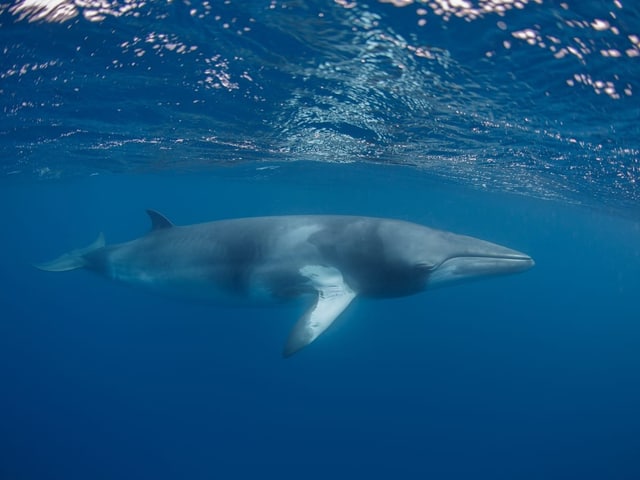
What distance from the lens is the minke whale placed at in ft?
27.8

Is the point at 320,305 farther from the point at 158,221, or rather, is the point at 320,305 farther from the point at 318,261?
the point at 158,221

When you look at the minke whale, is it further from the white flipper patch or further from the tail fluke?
the tail fluke

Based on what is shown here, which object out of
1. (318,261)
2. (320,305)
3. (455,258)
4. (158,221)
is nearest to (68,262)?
(158,221)

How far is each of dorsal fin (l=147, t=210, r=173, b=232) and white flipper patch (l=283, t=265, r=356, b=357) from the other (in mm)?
5172

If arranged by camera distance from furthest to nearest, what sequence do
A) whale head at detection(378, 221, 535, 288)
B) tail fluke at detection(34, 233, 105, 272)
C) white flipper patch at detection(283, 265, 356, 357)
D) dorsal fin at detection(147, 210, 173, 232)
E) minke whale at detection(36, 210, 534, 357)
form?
tail fluke at detection(34, 233, 105, 272) → dorsal fin at detection(147, 210, 173, 232) → minke whale at detection(36, 210, 534, 357) → whale head at detection(378, 221, 535, 288) → white flipper patch at detection(283, 265, 356, 357)

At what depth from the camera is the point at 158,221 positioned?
487 inches

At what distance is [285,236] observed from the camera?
964 centimetres

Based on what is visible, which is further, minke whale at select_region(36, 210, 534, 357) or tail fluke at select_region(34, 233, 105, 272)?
tail fluke at select_region(34, 233, 105, 272)

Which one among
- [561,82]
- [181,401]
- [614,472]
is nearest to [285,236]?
[561,82]

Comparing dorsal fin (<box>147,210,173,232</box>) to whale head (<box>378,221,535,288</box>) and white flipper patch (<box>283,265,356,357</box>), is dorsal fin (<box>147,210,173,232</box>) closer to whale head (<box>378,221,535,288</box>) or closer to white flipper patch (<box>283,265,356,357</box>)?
white flipper patch (<box>283,265,356,357</box>)

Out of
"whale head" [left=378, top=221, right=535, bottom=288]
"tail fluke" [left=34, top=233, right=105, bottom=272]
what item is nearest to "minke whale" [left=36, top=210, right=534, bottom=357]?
"whale head" [left=378, top=221, right=535, bottom=288]

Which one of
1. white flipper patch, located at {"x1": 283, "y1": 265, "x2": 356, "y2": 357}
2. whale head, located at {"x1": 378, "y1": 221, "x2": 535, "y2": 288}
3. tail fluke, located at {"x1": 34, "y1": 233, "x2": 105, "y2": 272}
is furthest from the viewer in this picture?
tail fluke, located at {"x1": 34, "y1": 233, "x2": 105, "y2": 272}

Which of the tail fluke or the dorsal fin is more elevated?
the dorsal fin

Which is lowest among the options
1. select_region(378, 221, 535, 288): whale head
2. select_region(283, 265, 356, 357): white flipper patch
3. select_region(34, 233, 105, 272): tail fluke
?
select_region(34, 233, 105, 272): tail fluke
